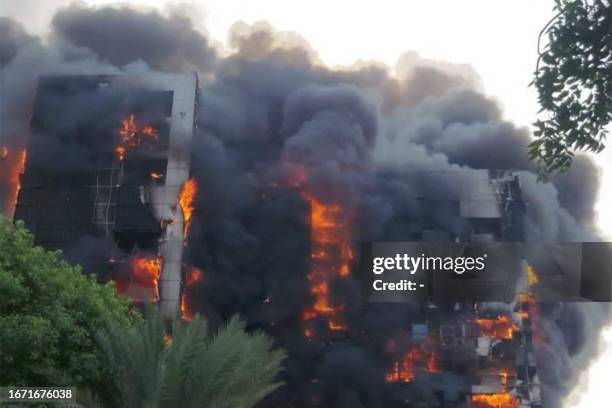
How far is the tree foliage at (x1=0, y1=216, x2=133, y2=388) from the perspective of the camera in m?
11.4

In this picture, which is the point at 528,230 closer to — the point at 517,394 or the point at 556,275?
the point at 556,275

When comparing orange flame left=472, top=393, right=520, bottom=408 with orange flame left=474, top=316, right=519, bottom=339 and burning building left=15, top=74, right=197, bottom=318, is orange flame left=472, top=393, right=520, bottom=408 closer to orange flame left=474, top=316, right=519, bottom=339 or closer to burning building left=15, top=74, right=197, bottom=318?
orange flame left=474, top=316, right=519, bottom=339

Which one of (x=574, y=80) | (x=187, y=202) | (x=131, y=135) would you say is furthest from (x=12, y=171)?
(x=574, y=80)

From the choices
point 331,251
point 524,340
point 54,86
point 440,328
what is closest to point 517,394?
point 524,340

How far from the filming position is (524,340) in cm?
3550

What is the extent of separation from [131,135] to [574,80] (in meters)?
27.7

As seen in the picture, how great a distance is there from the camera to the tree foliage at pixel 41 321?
11359 mm

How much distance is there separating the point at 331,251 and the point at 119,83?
14.0 m

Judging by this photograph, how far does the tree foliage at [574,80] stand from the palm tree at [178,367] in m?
6.07

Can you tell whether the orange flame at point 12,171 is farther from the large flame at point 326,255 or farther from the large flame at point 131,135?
the large flame at point 326,255

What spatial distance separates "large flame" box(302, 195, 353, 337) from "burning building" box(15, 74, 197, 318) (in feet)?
22.2

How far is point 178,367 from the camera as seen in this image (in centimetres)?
1123

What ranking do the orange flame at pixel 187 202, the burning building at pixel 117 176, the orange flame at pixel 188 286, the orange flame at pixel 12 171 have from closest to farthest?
the burning building at pixel 117 176 → the orange flame at pixel 188 286 → the orange flame at pixel 187 202 → the orange flame at pixel 12 171

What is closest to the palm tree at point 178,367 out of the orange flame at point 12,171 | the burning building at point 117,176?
the burning building at point 117,176
